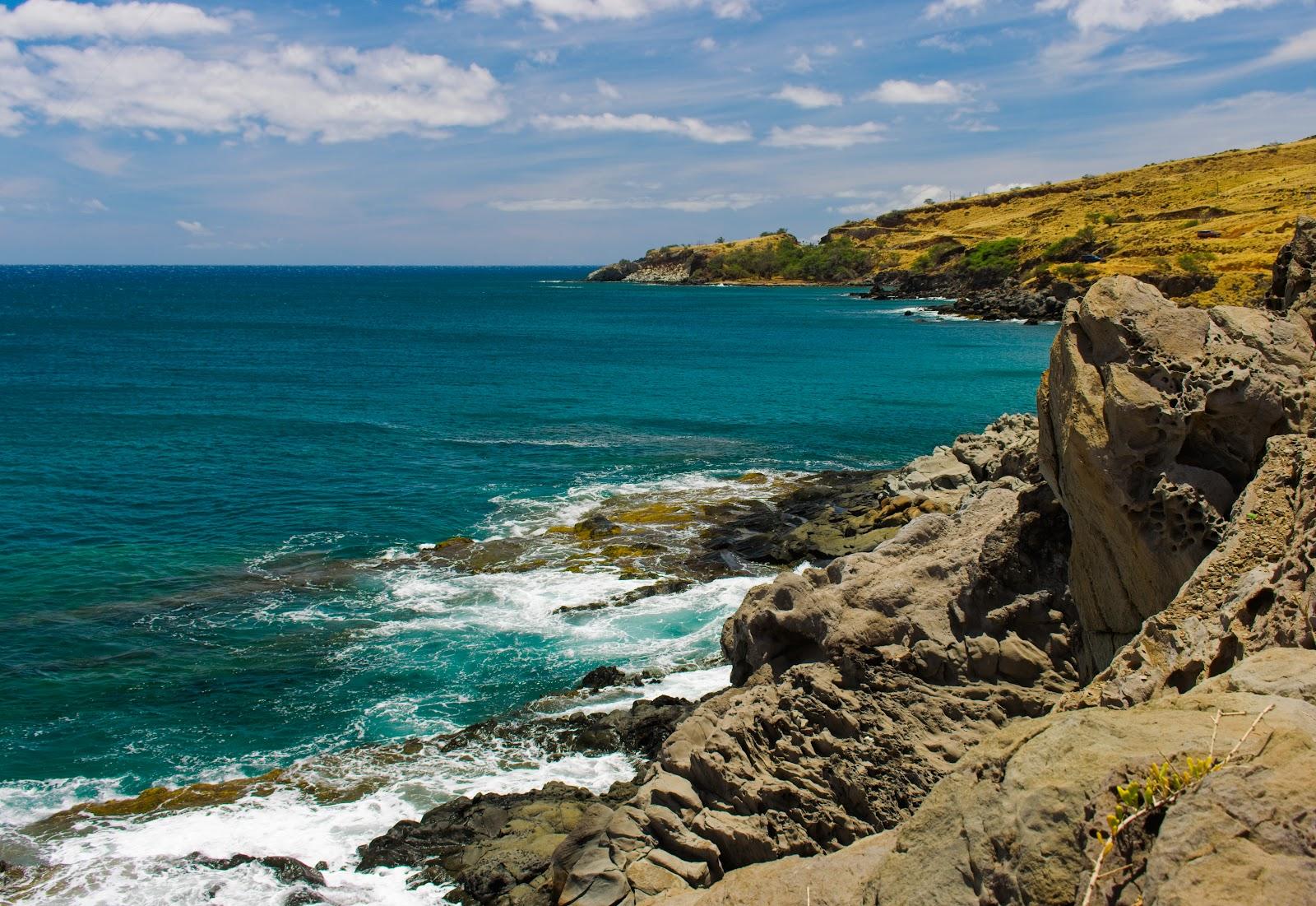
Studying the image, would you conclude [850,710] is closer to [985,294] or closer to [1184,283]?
[1184,283]

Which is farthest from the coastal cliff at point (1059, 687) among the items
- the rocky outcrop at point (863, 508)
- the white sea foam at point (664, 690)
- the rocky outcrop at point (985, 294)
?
the rocky outcrop at point (985, 294)

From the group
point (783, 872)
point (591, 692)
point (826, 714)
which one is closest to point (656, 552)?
point (591, 692)

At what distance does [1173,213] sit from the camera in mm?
132375

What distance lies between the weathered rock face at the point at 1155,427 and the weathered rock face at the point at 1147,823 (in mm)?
4610

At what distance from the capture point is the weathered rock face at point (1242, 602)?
28.2ft

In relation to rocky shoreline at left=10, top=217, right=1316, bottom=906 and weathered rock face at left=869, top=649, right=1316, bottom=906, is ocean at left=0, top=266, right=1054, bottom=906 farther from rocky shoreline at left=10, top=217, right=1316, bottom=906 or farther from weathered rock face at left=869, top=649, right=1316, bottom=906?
weathered rock face at left=869, top=649, right=1316, bottom=906

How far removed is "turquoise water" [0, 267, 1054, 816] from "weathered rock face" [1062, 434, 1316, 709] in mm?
15008

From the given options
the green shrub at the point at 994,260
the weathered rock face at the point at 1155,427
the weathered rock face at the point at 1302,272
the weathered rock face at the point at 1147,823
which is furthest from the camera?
the green shrub at the point at 994,260

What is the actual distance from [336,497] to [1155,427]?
32.6 meters

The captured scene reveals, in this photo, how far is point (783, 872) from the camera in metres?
9.00

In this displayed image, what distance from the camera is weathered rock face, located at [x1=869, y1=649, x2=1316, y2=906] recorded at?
16.7ft

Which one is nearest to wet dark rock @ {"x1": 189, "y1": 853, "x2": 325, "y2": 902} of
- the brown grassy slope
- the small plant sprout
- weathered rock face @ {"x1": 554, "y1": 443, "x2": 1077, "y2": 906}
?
weathered rock face @ {"x1": 554, "y1": 443, "x2": 1077, "y2": 906}

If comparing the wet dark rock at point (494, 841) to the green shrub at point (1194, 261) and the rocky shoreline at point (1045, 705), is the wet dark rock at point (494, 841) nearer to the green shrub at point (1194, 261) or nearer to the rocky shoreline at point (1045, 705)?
the rocky shoreline at point (1045, 705)

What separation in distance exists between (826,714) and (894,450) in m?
35.9
